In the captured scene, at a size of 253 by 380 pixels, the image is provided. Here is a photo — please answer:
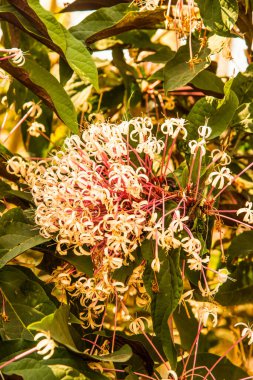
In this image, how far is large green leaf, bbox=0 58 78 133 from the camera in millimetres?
828

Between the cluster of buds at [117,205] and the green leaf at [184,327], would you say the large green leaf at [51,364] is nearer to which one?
the cluster of buds at [117,205]

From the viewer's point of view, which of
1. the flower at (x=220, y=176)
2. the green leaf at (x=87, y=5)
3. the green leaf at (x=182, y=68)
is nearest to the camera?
the flower at (x=220, y=176)

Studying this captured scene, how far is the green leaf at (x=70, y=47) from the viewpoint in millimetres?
817

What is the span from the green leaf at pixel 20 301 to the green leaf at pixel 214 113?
246 mm

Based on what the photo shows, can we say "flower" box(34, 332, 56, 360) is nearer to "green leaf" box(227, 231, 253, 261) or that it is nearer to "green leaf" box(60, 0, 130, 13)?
"green leaf" box(227, 231, 253, 261)

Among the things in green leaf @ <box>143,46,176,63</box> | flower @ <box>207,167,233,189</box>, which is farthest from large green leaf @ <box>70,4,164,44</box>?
flower @ <box>207,167,233,189</box>

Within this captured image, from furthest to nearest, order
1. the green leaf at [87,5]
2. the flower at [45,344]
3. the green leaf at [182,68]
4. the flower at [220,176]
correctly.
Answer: the green leaf at [87,5] → the green leaf at [182,68] → the flower at [220,176] → the flower at [45,344]

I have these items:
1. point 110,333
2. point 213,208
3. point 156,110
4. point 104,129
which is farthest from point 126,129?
point 156,110

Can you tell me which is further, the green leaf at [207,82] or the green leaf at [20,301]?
the green leaf at [207,82]

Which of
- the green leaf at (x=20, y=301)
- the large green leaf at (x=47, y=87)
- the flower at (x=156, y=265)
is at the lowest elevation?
the green leaf at (x=20, y=301)

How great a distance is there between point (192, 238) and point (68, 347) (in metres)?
0.16

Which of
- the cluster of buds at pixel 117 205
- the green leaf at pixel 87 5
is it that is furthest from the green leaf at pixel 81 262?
the green leaf at pixel 87 5

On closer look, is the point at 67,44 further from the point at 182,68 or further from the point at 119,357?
the point at 119,357

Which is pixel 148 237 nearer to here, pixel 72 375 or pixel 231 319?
pixel 72 375
